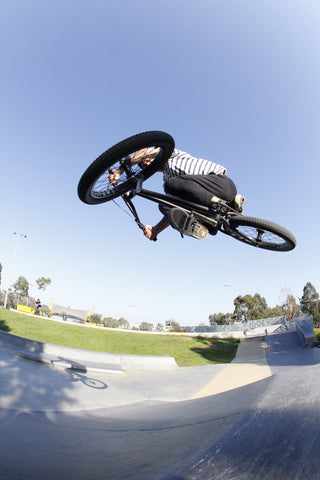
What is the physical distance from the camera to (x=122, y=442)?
1886 millimetres

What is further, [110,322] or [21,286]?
[110,322]

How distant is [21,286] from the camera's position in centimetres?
7088

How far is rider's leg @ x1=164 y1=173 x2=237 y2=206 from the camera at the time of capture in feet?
10.6

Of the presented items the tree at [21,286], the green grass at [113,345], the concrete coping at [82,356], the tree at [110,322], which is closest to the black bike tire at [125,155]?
the concrete coping at [82,356]

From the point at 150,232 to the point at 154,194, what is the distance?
2.47 ft

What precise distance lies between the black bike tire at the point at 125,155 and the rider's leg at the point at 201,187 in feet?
1.46

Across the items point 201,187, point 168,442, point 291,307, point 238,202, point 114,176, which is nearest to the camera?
point 168,442

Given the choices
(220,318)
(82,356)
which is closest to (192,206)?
(82,356)

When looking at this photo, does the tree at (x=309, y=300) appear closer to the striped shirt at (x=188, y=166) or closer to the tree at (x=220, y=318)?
the tree at (x=220, y=318)

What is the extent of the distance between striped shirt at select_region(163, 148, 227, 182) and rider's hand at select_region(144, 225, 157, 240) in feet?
3.35

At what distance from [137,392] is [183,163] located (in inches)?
216

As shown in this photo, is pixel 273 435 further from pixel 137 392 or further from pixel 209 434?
pixel 137 392

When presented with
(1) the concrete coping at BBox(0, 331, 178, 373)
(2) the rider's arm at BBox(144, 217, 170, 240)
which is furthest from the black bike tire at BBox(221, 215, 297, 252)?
(1) the concrete coping at BBox(0, 331, 178, 373)

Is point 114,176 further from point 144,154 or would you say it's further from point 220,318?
point 220,318
